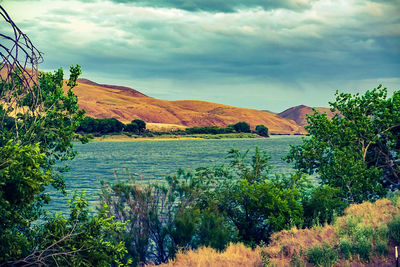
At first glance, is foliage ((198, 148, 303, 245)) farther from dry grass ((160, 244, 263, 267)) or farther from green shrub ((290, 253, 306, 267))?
green shrub ((290, 253, 306, 267))

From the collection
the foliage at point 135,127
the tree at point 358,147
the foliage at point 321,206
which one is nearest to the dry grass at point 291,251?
the foliage at point 321,206

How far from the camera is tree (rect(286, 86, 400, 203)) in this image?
21047 mm

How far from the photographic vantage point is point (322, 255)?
32.5ft

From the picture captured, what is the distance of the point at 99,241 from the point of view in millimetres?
8508

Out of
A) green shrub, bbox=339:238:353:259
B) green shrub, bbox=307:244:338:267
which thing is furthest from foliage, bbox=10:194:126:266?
green shrub, bbox=339:238:353:259

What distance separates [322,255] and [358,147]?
1436cm

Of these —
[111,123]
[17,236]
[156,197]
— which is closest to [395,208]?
[156,197]

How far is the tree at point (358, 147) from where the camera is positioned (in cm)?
2105

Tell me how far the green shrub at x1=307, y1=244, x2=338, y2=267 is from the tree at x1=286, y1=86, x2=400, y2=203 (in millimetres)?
11284

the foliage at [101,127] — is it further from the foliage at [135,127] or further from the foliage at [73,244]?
the foliage at [73,244]

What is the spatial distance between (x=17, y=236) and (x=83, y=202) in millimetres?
1501

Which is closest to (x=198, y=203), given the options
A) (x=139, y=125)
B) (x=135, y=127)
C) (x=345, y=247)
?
(x=345, y=247)

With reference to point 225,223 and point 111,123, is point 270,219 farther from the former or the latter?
point 111,123

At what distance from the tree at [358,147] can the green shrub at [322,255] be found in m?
11.3
